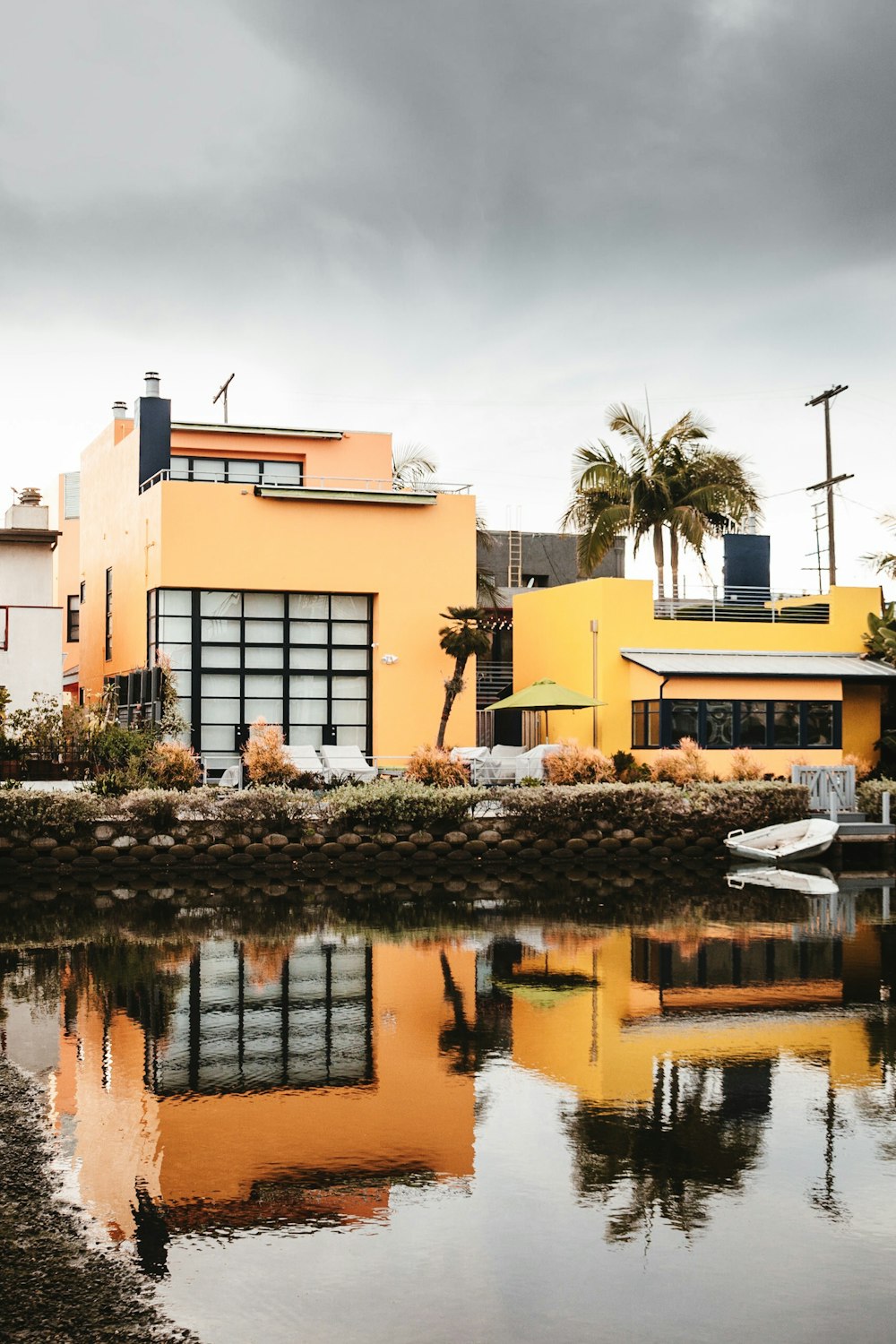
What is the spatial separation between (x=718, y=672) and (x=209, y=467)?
537 inches

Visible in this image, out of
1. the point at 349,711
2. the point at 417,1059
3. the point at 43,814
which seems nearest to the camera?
the point at 417,1059

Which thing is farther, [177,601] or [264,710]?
[264,710]

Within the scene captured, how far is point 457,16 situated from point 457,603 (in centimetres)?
1518

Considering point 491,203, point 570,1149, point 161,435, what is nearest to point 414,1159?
point 570,1149

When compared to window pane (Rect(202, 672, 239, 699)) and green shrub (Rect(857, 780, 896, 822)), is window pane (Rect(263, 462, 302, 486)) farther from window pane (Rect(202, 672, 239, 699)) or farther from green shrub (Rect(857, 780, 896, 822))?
green shrub (Rect(857, 780, 896, 822))

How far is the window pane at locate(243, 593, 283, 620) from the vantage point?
1160 inches

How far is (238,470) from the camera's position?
33219 mm

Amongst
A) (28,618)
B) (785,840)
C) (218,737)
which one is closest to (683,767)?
(785,840)

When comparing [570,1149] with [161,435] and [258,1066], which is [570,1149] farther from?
[161,435]

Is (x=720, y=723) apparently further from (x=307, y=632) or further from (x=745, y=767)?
(x=307, y=632)

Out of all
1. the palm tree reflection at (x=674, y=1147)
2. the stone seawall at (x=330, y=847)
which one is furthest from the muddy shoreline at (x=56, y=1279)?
the stone seawall at (x=330, y=847)

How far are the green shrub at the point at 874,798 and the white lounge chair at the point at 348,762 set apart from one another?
10.0 metres

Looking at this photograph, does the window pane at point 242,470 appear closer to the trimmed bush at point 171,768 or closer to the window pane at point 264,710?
the window pane at point 264,710

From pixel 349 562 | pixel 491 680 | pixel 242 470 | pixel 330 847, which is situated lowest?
pixel 330 847
